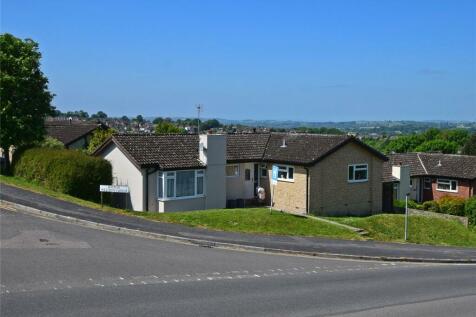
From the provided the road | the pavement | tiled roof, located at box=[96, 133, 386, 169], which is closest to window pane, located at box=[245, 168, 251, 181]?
tiled roof, located at box=[96, 133, 386, 169]

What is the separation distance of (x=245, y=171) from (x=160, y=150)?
20.5 ft

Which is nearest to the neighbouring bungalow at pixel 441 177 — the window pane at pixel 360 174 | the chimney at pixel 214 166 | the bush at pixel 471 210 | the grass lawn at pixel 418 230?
the bush at pixel 471 210

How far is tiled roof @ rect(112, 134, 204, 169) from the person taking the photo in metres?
31.2

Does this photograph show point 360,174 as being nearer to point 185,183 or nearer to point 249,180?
point 249,180

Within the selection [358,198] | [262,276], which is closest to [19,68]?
[358,198]

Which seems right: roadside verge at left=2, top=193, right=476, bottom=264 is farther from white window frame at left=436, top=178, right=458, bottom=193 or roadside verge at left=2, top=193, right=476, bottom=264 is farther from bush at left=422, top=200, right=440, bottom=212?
white window frame at left=436, top=178, right=458, bottom=193

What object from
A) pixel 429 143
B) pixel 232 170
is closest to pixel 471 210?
pixel 232 170

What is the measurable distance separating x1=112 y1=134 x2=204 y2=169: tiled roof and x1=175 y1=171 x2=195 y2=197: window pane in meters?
0.42

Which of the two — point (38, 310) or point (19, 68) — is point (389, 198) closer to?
point (19, 68)

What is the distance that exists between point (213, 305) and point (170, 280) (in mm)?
2468

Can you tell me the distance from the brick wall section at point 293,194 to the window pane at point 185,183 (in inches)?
233

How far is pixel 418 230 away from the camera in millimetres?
31922

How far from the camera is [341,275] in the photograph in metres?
17.5

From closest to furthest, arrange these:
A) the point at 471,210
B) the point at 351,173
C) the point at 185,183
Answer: the point at 185,183, the point at 351,173, the point at 471,210
